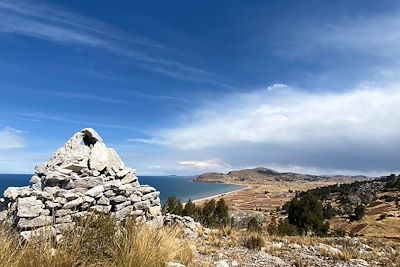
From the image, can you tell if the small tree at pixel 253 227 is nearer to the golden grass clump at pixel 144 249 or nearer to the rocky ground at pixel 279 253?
the rocky ground at pixel 279 253

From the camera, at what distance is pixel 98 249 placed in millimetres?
7438

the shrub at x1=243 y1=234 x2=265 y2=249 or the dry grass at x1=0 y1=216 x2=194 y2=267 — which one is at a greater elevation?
the dry grass at x1=0 y1=216 x2=194 y2=267

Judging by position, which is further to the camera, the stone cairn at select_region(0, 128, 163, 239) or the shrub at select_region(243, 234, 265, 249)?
the shrub at select_region(243, 234, 265, 249)

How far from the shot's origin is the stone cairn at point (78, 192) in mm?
9906

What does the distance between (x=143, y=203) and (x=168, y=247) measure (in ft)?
24.6

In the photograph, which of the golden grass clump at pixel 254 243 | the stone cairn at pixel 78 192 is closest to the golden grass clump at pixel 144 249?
the stone cairn at pixel 78 192

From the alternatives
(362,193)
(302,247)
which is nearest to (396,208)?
(362,193)

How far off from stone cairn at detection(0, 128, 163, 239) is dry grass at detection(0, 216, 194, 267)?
1.28 m

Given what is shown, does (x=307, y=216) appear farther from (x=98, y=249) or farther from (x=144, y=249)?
(x=144, y=249)

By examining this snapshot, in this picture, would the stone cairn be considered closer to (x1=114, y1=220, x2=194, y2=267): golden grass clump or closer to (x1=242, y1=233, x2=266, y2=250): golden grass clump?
Result: (x1=114, y1=220, x2=194, y2=267): golden grass clump

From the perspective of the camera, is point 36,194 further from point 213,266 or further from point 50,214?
point 213,266

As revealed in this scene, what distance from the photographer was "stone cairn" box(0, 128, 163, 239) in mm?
9906

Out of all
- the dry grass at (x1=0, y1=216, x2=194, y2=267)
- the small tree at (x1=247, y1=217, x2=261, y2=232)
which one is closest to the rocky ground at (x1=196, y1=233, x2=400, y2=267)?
the dry grass at (x1=0, y1=216, x2=194, y2=267)

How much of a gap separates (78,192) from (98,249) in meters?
5.25
